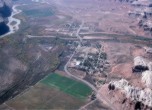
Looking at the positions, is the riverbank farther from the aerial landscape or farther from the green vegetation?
the green vegetation

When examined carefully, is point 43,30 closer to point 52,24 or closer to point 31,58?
point 52,24

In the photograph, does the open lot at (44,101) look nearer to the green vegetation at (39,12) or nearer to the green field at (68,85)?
the green field at (68,85)

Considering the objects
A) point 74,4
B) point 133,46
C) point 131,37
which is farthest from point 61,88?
point 74,4

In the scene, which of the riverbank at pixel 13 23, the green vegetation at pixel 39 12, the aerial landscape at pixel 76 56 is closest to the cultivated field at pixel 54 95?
the aerial landscape at pixel 76 56

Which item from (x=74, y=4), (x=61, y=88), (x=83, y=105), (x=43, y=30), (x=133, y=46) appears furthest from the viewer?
(x=74, y=4)

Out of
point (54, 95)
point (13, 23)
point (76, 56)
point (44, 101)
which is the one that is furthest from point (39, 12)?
point (44, 101)

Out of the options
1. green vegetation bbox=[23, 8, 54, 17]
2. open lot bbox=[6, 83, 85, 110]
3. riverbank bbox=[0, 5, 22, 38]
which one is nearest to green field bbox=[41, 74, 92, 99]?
open lot bbox=[6, 83, 85, 110]

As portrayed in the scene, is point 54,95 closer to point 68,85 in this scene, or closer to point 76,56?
point 68,85

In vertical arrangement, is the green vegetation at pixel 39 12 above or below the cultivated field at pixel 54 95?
below
